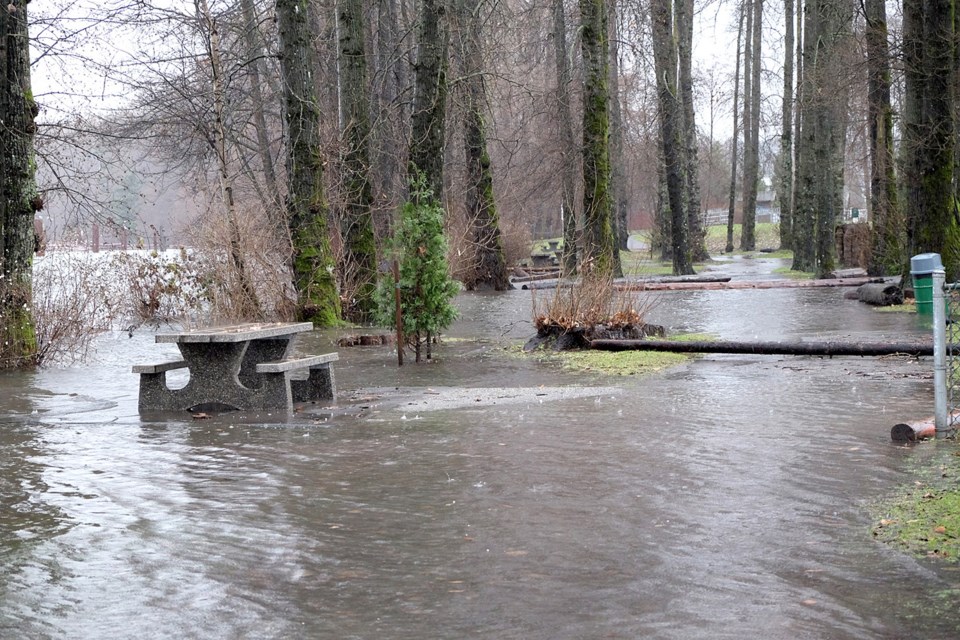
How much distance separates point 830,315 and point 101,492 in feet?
48.0

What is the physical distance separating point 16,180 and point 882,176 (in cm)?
1915

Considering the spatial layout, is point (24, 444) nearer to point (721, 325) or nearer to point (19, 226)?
point (19, 226)

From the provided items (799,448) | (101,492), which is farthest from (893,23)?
(101,492)

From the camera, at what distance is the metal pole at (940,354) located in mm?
7770

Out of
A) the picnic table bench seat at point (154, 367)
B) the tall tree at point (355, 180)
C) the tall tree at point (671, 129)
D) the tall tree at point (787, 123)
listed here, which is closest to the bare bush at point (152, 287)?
the tall tree at point (355, 180)

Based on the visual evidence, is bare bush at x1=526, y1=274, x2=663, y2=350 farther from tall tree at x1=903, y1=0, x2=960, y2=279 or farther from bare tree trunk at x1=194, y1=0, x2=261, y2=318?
tall tree at x1=903, y1=0, x2=960, y2=279

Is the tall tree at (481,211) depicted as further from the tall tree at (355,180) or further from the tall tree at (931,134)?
the tall tree at (931,134)

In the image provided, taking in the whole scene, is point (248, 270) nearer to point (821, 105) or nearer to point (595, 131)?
point (595, 131)

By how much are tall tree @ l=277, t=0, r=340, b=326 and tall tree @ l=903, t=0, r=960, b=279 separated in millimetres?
9935

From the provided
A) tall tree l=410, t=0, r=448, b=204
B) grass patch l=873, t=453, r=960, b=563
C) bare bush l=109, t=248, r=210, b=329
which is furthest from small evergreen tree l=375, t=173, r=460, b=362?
bare bush l=109, t=248, r=210, b=329

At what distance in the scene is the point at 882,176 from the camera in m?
26.5

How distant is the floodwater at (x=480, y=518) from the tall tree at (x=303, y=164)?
24.7ft

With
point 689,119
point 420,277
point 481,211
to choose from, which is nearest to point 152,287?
point 481,211

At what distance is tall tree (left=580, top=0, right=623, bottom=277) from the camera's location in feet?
74.0
